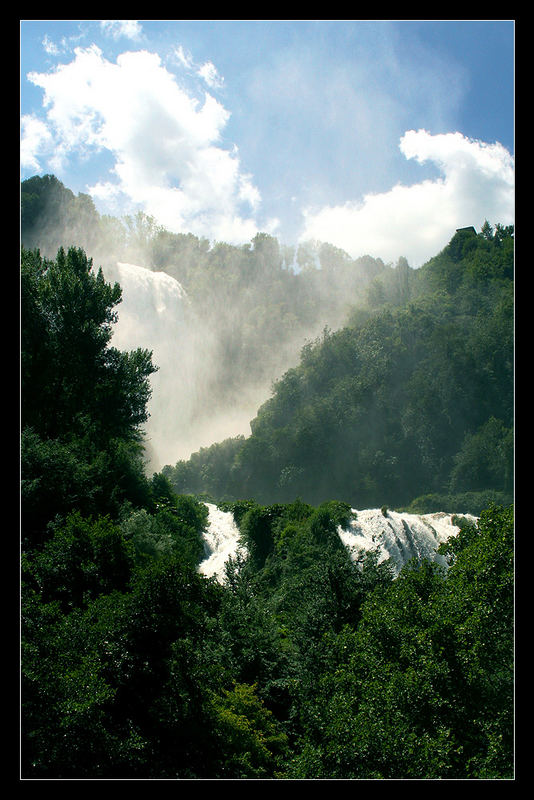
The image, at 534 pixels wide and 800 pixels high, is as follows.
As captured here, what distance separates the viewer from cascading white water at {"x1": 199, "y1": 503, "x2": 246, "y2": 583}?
3809 cm

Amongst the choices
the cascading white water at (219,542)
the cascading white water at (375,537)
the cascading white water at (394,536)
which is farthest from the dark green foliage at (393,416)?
the cascading white water at (219,542)

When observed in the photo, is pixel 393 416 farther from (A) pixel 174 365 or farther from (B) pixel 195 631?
(B) pixel 195 631

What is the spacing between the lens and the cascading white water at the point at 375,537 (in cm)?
3925

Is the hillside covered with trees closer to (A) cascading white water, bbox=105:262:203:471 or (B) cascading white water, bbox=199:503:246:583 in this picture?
(B) cascading white water, bbox=199:503:246:583

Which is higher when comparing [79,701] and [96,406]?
[96,406]

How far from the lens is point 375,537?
39906mm

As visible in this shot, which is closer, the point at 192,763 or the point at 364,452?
the point at 192,763

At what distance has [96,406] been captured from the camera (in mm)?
26250

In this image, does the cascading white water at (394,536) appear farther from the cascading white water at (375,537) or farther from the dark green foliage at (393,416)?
the dark green foliage at (393,416)

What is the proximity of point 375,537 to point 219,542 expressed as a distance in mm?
11543

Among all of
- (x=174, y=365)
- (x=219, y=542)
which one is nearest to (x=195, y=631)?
(x=219, y=542)
